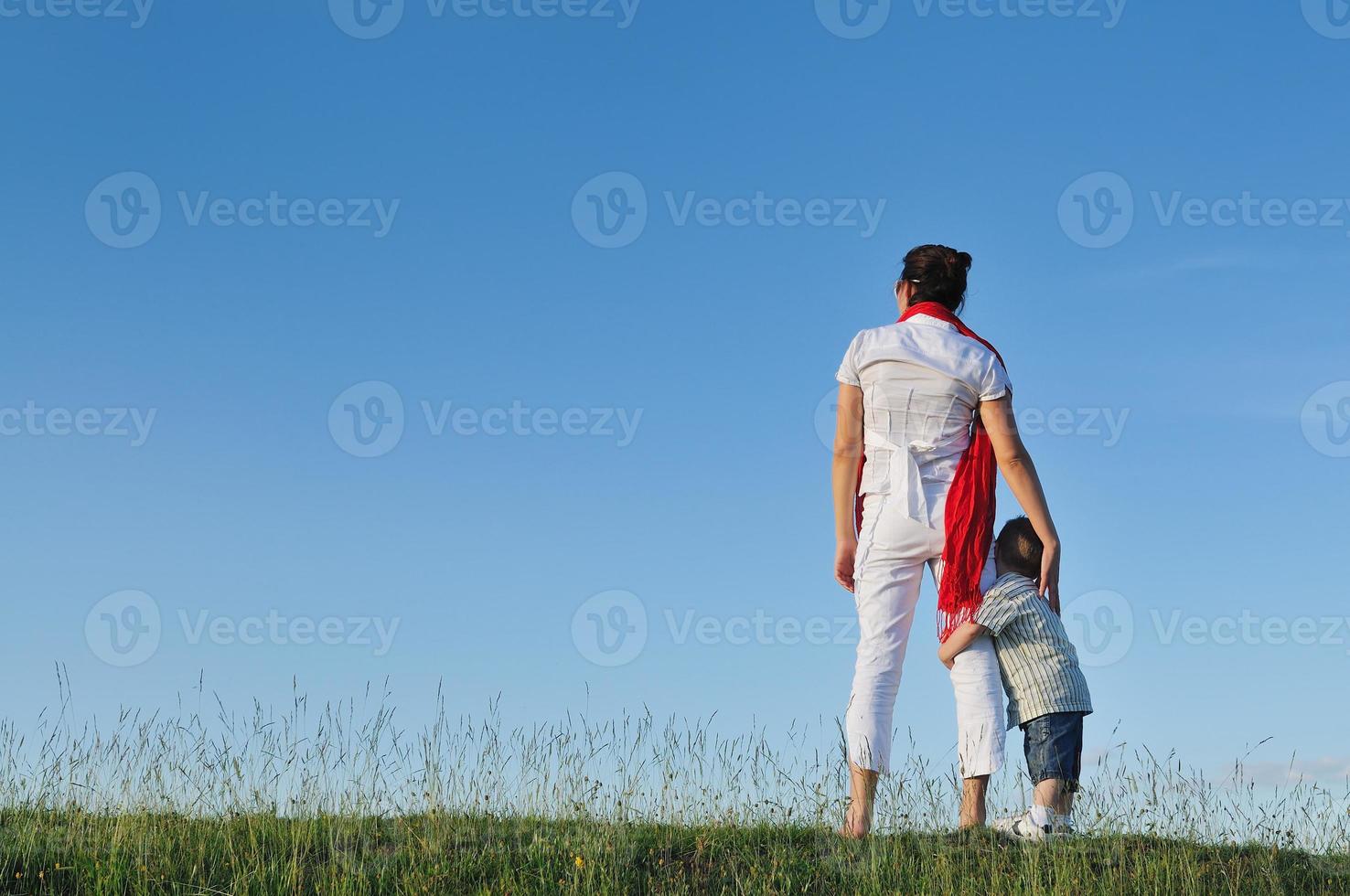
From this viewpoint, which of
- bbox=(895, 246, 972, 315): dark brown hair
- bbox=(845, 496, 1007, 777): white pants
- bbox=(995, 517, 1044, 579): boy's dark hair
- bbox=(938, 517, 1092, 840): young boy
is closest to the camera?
bbox=(845, 496, 1007, 777): white pants

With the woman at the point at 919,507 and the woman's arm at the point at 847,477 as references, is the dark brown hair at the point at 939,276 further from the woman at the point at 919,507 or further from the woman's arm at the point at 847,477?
the woman's arm at the point at 847,477

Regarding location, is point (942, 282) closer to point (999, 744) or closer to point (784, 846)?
point (999, 744)

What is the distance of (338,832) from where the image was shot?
6855 millimetres

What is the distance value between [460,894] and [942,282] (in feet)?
13.8

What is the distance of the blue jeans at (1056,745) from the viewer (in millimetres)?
6223

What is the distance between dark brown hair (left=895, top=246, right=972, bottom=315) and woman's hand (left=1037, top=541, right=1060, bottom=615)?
145 centimetres

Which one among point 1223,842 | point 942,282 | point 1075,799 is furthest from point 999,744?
point 942,282

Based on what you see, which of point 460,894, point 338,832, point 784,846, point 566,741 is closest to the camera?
point 460,894

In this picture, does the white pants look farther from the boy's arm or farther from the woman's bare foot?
the woman's bare foot

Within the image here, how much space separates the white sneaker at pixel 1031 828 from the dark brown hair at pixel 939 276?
2.84 meters

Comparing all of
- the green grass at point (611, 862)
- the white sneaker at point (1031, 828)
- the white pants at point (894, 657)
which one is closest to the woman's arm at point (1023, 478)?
the white pants at point (894, 657)

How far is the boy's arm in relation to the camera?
6.13 metres

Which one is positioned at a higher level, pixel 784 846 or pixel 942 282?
pixel 942 282

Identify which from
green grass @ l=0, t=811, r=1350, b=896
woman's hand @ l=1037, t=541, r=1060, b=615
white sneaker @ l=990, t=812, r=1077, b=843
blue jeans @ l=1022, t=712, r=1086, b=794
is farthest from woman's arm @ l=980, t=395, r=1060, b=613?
green grass @ l=0, t=811, r=1350, b=896
